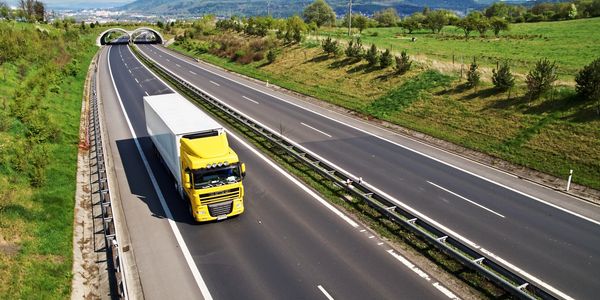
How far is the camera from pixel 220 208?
1628 cm

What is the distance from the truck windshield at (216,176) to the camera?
618 inches

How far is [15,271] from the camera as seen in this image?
12.7 metres

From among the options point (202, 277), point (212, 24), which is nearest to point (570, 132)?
point (202, 277)

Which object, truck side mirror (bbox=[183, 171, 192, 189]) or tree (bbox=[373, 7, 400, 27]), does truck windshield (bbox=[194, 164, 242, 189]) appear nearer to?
truck side mirror (bbox=[183, 171, 192, 189])

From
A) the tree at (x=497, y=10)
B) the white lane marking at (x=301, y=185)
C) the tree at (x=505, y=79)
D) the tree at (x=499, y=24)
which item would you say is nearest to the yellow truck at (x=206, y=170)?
the white lane marking at (x=301, y=185)

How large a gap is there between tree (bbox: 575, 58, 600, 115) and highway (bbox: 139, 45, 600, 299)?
1050 cm

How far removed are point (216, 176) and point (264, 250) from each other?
12.1ft

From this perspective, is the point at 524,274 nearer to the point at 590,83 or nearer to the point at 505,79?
the point at 590,83

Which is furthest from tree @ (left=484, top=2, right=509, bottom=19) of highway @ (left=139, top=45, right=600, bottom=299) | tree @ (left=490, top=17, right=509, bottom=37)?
highway @ (left=139, top=45, right=600, bottom=299)

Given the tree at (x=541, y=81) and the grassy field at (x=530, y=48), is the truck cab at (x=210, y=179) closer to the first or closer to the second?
the tree at (x=541, y=81)

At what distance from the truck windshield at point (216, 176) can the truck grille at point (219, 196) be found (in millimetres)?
375

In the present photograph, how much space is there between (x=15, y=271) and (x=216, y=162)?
7598 millimetres

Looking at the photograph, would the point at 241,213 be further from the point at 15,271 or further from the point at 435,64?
the point at 435,64

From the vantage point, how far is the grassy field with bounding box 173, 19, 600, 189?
23.9 m
